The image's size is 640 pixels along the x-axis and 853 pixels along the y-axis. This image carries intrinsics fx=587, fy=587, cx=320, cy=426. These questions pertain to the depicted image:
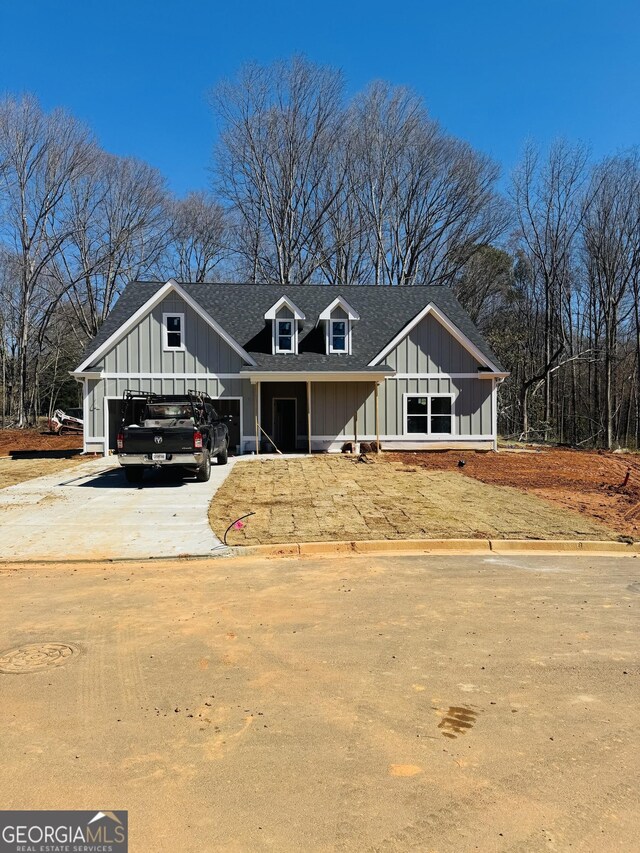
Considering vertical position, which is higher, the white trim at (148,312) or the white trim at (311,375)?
the white trim at (148,312)

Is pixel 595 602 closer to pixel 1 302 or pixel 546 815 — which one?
pixel 546 815

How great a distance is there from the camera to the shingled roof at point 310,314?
23266 millimetres

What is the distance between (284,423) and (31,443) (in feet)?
39.6

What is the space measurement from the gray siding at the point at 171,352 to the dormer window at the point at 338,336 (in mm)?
3863

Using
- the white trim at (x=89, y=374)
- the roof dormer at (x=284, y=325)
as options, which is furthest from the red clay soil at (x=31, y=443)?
the roof dormer at (x=284, y=325)

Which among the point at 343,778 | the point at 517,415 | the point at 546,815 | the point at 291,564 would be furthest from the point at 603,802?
the point at 517,415

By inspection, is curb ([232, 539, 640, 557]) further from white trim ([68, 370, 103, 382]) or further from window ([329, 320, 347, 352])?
window ([329, 320, 347, 352])

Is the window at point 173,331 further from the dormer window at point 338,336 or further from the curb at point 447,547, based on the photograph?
the curb at point 447,547

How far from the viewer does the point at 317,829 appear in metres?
2.76

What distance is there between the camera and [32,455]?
22.7m

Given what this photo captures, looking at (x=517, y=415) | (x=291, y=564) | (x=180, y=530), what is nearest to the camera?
(x=291, y=564)

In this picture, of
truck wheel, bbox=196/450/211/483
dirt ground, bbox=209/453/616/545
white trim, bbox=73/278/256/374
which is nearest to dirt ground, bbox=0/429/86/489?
white trim, bbox=73/278/256/374

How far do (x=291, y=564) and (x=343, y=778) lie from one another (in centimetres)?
492

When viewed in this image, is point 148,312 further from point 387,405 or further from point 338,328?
point 387,405
